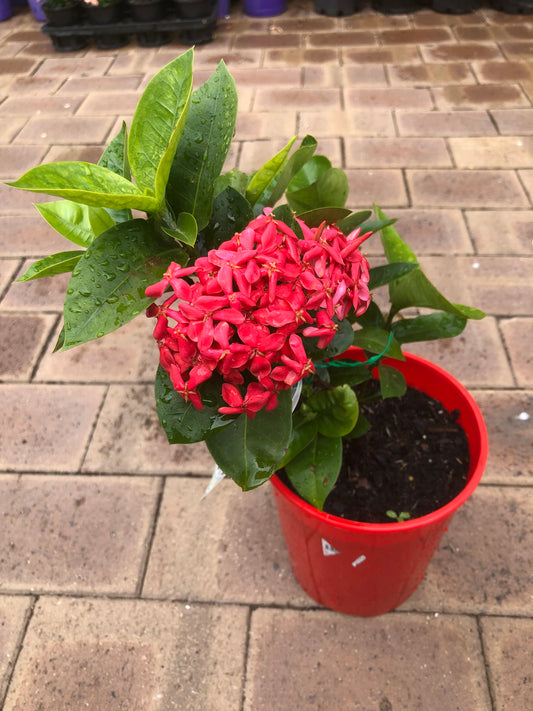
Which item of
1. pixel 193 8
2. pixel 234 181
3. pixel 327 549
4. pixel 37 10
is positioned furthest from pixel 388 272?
pixel 37 10

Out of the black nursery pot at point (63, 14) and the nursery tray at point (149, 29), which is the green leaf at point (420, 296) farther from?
the black nursery pot at point (63, 14)

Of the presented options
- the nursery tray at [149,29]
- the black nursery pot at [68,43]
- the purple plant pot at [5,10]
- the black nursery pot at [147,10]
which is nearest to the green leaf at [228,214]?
the nursery tray at [149,29]

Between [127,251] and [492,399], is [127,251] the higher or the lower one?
the higher one

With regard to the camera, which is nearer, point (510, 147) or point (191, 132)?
point (191, 132)

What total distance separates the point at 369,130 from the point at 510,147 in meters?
0.69

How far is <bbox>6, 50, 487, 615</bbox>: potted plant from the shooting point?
68 cm

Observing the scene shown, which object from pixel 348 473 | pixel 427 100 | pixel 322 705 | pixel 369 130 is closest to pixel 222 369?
pixel 348 473

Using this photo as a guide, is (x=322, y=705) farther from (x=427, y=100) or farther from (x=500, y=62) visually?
(x=500, y=62)

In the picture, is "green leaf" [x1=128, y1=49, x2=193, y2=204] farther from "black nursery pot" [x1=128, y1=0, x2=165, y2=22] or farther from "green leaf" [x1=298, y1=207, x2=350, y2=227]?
"black nursery pot" [x1=128, y1=0, x2=165, y2=22]

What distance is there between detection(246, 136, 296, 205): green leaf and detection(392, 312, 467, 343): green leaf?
1.37ft

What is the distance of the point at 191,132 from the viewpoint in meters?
0.79

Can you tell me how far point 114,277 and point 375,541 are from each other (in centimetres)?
70

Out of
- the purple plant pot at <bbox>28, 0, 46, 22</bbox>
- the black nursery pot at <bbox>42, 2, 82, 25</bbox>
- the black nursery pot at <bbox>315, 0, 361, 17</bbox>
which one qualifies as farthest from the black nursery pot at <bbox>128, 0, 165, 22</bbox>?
the black nursery pot at <bbox>315, 0, 361, 17</bbox>

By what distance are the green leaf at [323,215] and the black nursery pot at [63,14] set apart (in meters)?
3.93
